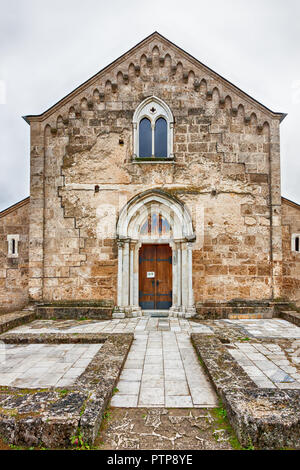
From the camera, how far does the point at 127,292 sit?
34.6 ft

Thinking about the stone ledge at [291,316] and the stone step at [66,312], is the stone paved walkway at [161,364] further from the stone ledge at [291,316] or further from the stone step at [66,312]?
the stone step at [66,312]

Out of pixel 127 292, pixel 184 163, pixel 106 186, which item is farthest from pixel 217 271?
pixel 106 186

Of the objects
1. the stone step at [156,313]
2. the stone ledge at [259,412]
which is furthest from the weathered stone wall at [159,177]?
the stone ledge at [259,412]

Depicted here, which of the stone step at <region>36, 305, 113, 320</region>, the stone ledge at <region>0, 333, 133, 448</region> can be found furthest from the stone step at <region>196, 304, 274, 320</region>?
the stone ledge at <region>0, 333, 133, 448</region>

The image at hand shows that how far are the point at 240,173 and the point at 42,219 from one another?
7475 mm

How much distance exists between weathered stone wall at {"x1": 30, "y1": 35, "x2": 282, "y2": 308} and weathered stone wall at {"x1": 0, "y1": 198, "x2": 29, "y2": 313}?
0.82 m

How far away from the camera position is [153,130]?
11.1 m

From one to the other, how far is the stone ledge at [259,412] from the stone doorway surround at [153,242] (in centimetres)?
585

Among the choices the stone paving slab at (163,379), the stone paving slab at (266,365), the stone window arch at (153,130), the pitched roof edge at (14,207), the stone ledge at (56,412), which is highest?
the stone window arch at (153,130)

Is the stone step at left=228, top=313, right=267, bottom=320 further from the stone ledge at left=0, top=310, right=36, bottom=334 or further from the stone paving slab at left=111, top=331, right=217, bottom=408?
the stone ledge at left=0, top=310, right=36, bottom=334

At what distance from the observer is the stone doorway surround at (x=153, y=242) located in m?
10.5

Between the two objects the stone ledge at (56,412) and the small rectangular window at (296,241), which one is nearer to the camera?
the stone ledge at (56,412)
